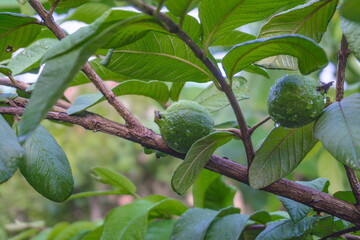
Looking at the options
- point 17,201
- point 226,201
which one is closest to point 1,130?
point 226,201

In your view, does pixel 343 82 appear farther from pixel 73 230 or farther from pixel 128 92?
pixel 73 230

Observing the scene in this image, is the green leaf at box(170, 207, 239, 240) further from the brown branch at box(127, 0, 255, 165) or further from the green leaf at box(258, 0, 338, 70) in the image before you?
the green leaf at box(258, 0, 338, 70)

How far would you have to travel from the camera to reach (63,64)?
30cm

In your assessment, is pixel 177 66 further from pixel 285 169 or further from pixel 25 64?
pixel 25 64

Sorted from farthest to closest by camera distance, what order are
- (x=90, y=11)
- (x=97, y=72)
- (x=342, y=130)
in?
(x=90, y=11)
(x=97, y=72)
(x=342, y=130)

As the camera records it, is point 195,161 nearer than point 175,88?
Yes

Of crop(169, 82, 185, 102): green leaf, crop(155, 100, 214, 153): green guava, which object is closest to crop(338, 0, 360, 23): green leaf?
crop(155, 100, 214, 153): green guava

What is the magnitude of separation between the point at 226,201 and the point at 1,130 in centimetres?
49

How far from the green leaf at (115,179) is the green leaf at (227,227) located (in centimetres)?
23

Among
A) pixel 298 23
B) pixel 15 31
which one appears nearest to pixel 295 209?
pixel 298 23

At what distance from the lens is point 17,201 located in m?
2.63

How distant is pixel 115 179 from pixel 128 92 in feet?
0.77

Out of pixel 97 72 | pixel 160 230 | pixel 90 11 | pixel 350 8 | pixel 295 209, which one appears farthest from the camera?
pixel 90 11

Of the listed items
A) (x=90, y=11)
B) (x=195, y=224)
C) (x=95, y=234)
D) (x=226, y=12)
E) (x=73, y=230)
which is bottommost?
(x=73, y=230)
